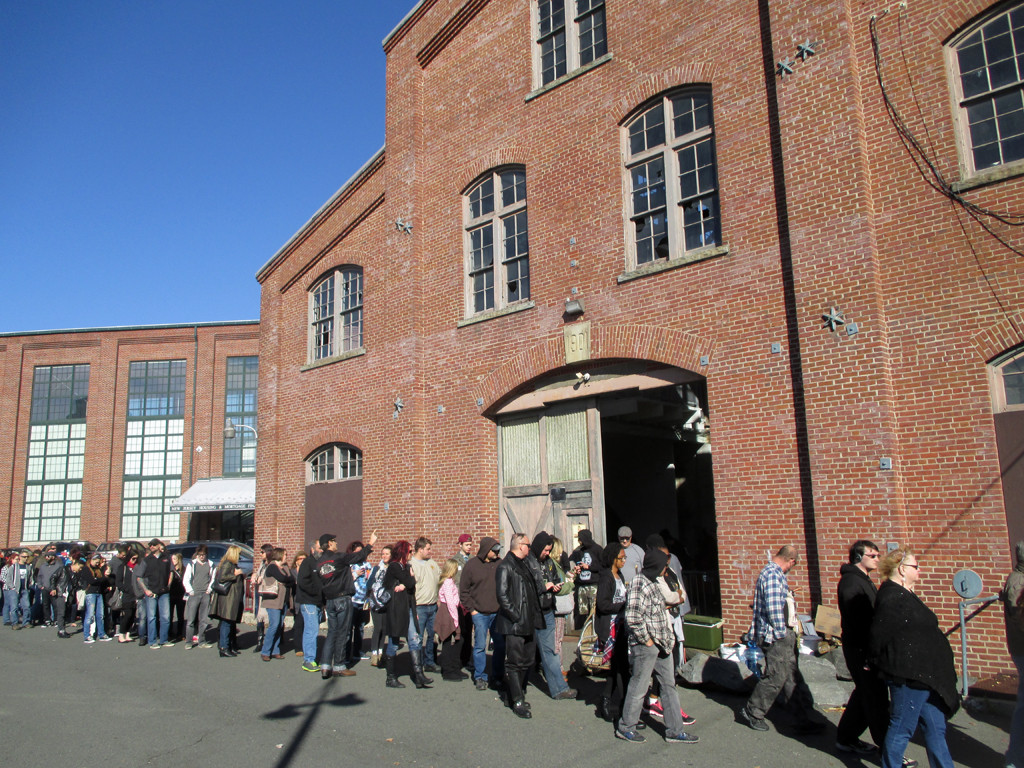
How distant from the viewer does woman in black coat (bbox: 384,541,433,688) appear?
922cm

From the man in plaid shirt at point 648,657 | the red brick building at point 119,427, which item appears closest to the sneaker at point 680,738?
the man in plaid shirt at point 648,657

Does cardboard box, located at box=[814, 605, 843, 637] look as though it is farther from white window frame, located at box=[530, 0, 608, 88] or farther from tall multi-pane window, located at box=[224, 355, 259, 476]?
tall multi-pane window, located at box=[224, 355, 259, 476]

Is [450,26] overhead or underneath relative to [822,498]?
overhead

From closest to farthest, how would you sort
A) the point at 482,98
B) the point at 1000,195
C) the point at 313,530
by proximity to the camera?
the point at 1000,195 < the point at 482,98 < the point at 313,530

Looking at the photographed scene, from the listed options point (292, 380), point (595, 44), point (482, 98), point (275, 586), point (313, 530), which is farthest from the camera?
point (292, 380)

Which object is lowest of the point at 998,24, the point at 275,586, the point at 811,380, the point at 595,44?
the point at 275,586

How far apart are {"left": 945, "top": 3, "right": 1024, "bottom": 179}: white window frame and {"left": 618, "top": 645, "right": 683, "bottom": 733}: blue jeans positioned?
21.5 feet

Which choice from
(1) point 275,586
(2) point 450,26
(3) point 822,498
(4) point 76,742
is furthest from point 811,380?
(2) point 450,26

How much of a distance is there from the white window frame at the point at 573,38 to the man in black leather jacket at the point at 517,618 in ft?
28.5

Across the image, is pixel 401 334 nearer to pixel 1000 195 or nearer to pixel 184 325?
pixel 1000 195

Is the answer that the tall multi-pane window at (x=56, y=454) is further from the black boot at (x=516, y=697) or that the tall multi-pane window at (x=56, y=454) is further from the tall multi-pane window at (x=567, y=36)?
the black boot at (x=516, y=697)

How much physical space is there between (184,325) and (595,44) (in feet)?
117

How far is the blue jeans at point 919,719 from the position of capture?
517 cm

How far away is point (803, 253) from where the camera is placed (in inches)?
390
